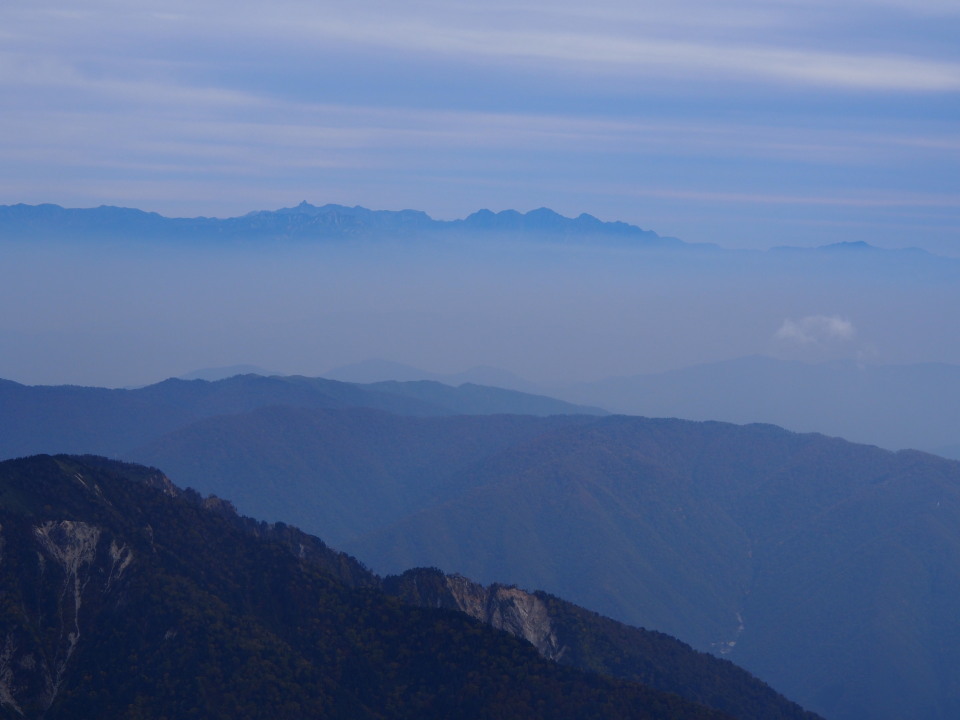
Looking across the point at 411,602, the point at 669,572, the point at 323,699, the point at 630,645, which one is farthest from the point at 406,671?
the point at 669,572

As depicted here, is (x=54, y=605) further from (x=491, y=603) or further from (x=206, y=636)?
(x=491, y=603)

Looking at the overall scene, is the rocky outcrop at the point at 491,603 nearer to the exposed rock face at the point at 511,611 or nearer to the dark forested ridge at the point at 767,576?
the exposed rock face at the point at 511,611

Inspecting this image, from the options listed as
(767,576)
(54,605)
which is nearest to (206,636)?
(54,605)

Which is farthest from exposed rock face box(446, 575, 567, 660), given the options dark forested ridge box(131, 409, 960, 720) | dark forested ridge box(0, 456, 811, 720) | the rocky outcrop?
dark forested ridge box(131, 409, 960, 720)

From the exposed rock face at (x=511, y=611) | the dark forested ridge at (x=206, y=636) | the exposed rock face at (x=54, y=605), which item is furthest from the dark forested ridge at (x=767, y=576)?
the exposed rock face at (x=54, y=605)

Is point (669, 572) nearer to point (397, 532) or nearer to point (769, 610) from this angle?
point (769, 610)

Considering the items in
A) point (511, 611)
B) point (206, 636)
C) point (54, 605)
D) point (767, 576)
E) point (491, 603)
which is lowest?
point (767, 576)

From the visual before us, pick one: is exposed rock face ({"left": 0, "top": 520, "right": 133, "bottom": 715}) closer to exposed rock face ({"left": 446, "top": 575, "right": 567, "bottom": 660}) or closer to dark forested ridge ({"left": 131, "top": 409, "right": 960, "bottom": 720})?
exposed rock face ({"left": 446, "top": 575, "right": 567, "bottom": 660})
